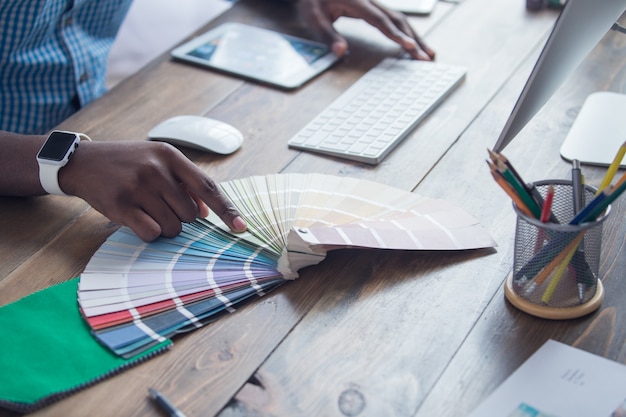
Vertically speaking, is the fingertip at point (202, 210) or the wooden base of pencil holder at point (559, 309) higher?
the wooden base of pencil holder at point (559, 309)

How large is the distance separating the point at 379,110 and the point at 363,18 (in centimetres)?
35

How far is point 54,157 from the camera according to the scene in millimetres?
1085

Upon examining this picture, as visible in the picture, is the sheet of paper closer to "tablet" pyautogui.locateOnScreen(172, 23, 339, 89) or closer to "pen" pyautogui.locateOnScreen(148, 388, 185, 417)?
"pen" pyautogui.locateOnScreen(148, 388, 185, 417)

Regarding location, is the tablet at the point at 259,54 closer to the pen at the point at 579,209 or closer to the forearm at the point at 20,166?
the forearm at the point at 20,166

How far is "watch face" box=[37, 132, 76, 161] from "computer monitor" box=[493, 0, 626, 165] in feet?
1.97

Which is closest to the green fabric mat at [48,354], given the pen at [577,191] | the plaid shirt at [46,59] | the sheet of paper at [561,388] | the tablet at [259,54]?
the sheet of paper at [561,388]

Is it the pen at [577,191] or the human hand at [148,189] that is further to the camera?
the human hand at [148,189]

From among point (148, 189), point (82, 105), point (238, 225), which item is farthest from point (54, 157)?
point (82, 105)

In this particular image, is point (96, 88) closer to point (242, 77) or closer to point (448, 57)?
point (242, 77)

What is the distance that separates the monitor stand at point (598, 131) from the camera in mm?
1151

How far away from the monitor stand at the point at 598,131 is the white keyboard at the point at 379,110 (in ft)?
→ 0.78

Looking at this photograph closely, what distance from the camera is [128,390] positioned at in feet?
2.58

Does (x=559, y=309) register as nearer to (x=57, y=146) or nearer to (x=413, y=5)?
(x=57, y=146)

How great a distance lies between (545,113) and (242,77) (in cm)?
55
